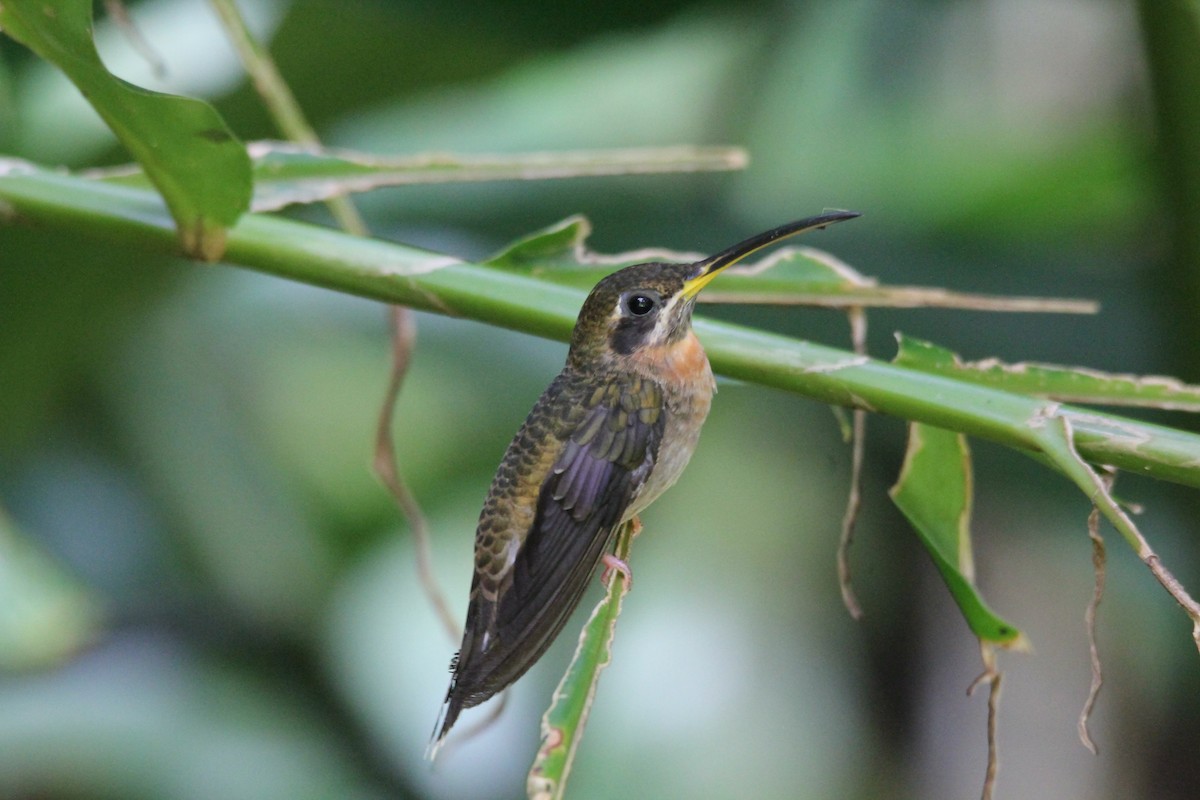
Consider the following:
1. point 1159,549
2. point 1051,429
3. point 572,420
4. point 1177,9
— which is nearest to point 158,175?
point 572,420

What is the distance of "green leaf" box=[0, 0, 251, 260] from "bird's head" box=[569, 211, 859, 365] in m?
0.28

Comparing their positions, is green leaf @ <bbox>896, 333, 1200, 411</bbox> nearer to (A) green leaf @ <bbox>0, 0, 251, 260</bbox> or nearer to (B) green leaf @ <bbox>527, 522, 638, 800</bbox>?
(B) green leaf @ <bbox>527, 522, 638, 800</bbox>

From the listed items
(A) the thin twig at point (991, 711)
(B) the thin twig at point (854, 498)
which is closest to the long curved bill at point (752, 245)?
(B) the thin twig at point (854, 498)

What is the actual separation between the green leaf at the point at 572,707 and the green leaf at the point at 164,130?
1.36ft

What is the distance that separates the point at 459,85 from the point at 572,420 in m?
1.25

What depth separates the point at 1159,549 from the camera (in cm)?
145

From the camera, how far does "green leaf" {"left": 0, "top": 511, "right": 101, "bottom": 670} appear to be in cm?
137

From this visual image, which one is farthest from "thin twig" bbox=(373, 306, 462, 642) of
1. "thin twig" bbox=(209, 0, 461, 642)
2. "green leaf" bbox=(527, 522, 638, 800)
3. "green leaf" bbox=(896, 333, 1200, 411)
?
"green leaf" bbox=(896, 333, 1200, 411)

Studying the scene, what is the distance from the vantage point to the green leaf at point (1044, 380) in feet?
2.26

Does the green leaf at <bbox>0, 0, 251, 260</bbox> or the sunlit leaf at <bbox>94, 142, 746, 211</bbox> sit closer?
the green leaf at <bbox>0, 0, 251, 260</bbox>

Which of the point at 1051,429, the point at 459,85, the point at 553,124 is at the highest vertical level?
the point at 553,124

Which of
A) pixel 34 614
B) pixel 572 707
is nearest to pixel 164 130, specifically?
pixel 572 707

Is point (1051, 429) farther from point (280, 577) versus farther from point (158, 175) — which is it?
point (280, 577)

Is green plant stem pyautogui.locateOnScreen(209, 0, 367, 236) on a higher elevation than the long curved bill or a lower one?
higher
